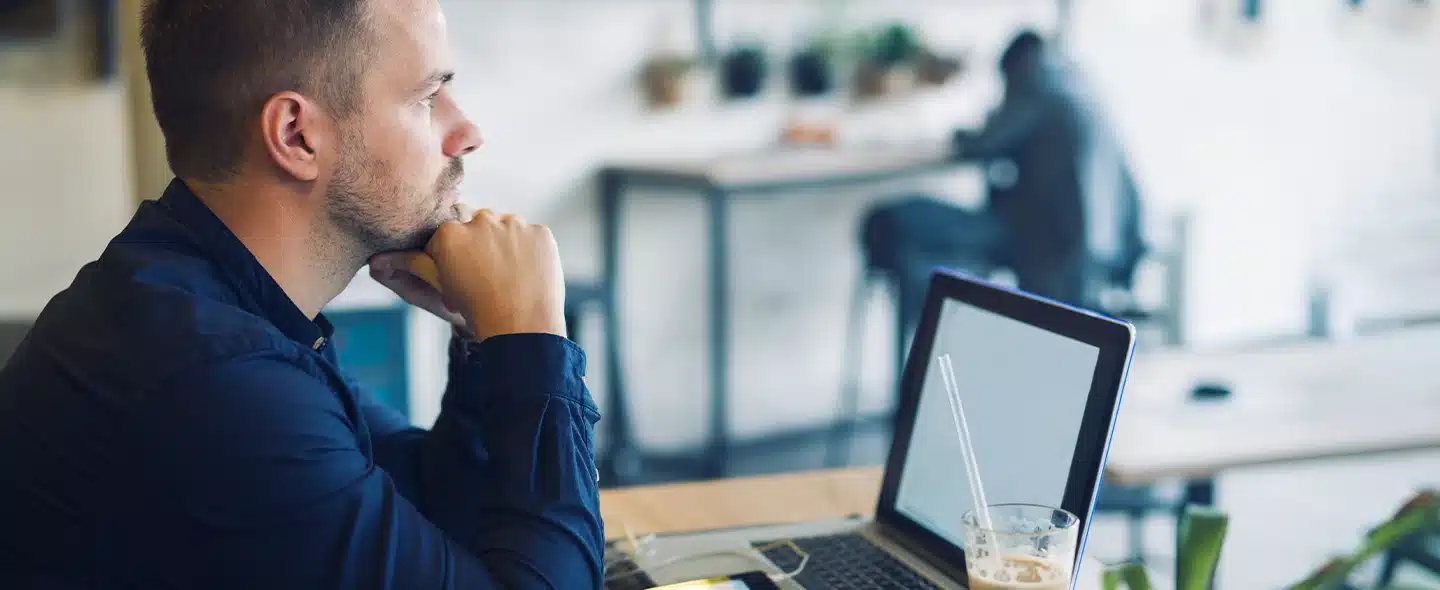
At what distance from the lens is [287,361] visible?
0.98 meters

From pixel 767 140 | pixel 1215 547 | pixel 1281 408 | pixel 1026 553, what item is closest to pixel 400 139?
pixel 1026 553

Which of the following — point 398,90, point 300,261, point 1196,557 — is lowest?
point 1196,557

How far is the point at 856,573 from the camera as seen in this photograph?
4.02 feet

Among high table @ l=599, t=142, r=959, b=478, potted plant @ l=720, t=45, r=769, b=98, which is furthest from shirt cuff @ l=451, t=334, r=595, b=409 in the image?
potted plant @ l=720, t=45, r=769, b=98

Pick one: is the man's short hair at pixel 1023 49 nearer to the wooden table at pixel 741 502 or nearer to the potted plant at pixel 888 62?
the potted plant at pixel 888 62

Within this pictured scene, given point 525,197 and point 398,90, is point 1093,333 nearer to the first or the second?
point 398,90

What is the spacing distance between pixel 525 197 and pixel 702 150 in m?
0.62

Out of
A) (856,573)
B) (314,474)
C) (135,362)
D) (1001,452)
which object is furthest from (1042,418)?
(135,362)

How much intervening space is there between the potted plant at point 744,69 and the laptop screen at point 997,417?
121 inches

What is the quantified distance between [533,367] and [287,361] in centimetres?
20

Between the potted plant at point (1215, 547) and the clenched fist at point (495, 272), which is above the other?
the clenched fist at point (495, 272)

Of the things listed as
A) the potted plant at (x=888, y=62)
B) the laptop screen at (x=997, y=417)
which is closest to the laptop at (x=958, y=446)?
the laptop screen at (x=997, y=417)

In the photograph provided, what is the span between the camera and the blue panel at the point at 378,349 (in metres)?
3.08

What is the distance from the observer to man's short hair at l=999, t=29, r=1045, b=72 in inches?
151
